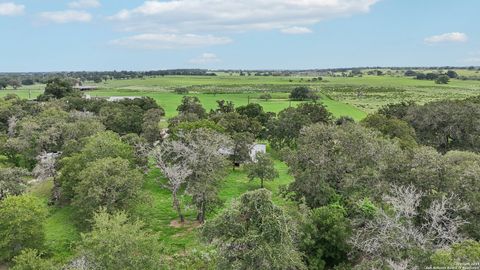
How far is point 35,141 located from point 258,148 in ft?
97.3

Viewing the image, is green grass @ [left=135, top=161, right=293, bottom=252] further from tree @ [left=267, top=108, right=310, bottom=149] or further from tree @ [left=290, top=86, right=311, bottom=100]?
tree @ [left=290, top=86, right=311, bottom=100]

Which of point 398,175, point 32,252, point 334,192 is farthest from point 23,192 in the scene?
point 398,175

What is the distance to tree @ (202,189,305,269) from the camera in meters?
19.0

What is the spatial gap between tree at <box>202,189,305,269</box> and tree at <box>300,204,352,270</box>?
19.2 ft

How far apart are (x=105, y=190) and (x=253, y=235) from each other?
16811 mm

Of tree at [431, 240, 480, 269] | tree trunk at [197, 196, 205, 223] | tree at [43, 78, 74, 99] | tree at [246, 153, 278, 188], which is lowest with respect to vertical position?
tree trunk at [197, 196, 205, 223]

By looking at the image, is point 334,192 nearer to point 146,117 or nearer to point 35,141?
point 35,141

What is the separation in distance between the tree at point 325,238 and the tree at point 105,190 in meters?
14.2

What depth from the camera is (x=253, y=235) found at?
62.2ft

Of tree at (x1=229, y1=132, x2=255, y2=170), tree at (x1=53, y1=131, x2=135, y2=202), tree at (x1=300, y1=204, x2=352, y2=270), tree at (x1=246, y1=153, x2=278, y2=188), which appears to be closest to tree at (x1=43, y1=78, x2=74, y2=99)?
tree at (x1=229, y1=132, x2=255, y2=170)

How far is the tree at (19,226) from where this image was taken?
28.1 metres

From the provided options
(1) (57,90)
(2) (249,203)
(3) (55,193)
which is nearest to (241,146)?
(3) (55,193)

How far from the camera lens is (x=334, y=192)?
32188 millimetres

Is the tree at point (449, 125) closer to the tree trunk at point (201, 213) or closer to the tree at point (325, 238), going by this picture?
the tree at point (325, 238)
